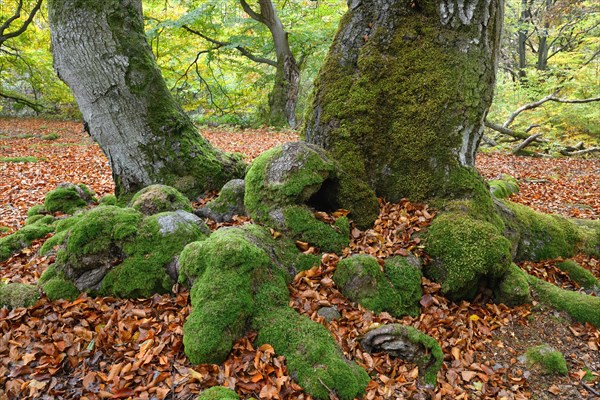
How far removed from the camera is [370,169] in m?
4.73

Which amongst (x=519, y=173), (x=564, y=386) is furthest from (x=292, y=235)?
(x=519, y=173)

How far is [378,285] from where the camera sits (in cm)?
359

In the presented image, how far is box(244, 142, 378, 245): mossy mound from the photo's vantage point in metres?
4.04

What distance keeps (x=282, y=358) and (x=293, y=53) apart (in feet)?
60.7

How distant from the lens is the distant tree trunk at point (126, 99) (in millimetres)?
5152

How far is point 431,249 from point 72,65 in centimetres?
524

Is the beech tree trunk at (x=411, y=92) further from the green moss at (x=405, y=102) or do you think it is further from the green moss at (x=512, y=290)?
the green moss at (x=512, y=290)

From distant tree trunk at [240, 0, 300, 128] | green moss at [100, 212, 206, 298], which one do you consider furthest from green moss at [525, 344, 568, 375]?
distant tree trunk at [240, 0, 300, 128]

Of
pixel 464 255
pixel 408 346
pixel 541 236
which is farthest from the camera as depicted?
pixel 541 236

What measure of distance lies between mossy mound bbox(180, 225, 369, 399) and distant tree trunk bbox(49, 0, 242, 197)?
105 inches

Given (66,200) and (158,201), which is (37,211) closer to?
(66,200)

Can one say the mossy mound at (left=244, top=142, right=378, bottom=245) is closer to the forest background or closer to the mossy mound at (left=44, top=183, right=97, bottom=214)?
the mossy mound at (left=44, top=183, right=97, bottom=214)

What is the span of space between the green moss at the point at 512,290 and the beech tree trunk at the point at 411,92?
1182mm

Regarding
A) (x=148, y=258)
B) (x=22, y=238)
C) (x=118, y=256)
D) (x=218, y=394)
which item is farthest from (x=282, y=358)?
(x=22, y=238)
